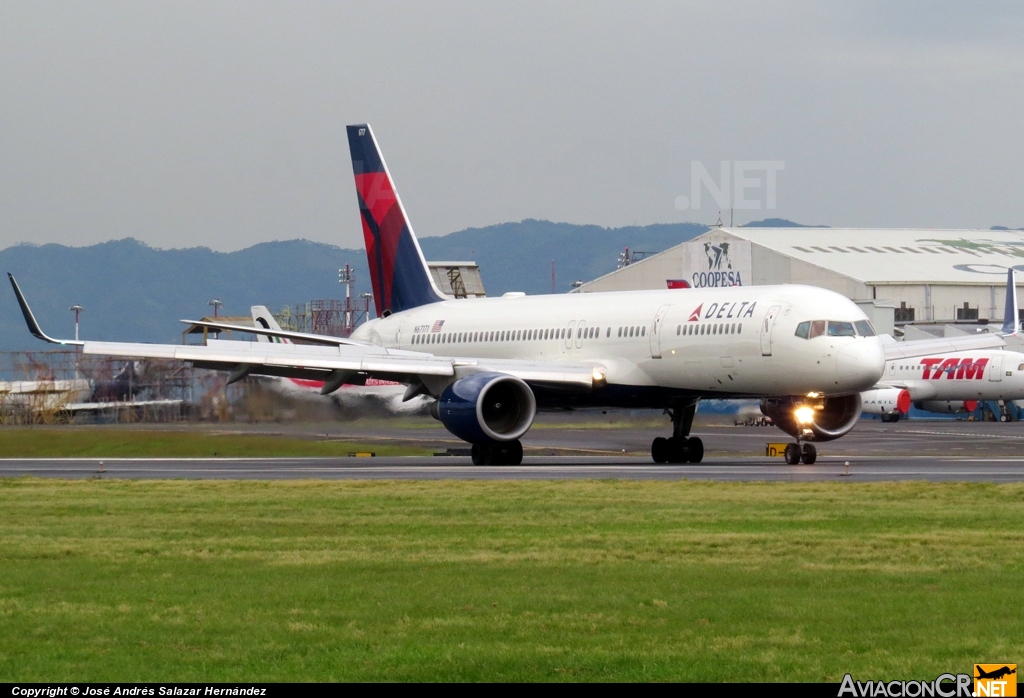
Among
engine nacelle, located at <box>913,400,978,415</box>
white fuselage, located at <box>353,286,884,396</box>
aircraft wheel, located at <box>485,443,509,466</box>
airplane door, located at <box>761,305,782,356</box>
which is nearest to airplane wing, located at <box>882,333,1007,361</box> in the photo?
white fuselage, located at <box>353,286,884,396</box>

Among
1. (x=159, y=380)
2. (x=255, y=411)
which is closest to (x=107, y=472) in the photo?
(x=255, y=411)

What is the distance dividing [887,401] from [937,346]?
43.9 metres

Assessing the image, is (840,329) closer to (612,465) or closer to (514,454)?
(612,465)

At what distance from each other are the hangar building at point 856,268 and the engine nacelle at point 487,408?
62692 millimetres

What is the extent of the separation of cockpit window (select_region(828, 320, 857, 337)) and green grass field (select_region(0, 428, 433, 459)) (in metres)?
16.3

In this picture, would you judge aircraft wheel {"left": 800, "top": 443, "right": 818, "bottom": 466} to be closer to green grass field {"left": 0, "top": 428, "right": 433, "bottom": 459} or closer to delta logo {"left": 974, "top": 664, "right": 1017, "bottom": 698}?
green grass field {"left": 0, "top": 428, "right": 433, "bottom": 459}

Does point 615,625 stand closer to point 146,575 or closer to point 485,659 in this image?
point 485,659

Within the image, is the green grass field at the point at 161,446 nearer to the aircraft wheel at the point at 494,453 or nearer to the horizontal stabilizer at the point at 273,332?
the horizontal stabilizer at the point at 273,332

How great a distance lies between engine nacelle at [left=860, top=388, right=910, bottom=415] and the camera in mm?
78062

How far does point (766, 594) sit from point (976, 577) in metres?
2.21

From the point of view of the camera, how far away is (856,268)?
332 feet

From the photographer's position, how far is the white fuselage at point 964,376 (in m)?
79.9

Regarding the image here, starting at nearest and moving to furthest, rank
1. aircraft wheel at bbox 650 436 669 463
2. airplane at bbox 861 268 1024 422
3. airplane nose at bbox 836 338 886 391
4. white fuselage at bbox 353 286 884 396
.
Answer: airplane nose at bbox 836 338 886 391
white fuselage at bbox 353 286 884 396
aircraft wheel at bbox 650 436 669 463
airplane at bbox 861 268 1024 422

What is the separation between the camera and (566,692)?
875 centimetres
